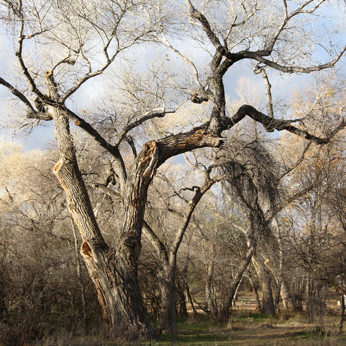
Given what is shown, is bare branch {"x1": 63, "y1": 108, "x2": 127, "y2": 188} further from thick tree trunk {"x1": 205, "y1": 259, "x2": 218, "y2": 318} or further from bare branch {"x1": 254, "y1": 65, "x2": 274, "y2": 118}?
thick tree trunk {"x1": 205, "y1": 259, "x2": 218, "y2": 318}

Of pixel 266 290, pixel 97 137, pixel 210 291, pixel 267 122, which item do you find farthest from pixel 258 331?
pixel 97 137

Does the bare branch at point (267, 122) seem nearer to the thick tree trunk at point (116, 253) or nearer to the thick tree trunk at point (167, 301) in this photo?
the thick tree trunk at point (116, 253)

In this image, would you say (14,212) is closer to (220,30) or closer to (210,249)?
(210,249)

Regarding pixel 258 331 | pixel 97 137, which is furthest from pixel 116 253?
pixel 258 331

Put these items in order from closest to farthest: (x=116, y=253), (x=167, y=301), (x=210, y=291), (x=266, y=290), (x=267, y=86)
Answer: (x=116, y=253), (x=267, y=86), (x=167, y=301), (x=210, y=291), (x=266, y=290)

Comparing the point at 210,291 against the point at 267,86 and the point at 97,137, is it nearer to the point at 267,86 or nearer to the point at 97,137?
the point at 267,86

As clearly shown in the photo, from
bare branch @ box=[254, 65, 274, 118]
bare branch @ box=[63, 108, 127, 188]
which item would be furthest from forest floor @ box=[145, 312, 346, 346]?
bare branch @ box=[254, 65, 274, 118]

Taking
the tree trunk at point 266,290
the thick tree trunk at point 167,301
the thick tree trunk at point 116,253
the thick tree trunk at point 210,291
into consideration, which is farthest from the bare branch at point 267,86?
the tree trunk at point 266,290

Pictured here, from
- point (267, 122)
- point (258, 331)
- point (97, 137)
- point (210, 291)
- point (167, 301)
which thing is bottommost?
point (258, 331)

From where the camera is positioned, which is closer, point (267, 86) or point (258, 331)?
point (267, 86)

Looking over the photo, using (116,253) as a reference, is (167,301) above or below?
below

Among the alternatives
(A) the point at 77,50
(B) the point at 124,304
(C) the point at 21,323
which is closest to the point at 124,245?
(B) the point at 124,304

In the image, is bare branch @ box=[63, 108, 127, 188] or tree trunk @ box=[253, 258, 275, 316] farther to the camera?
tree trunk @ box=[253, 258, 275, 316]

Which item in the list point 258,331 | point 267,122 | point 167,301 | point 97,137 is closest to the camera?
point 97,137
